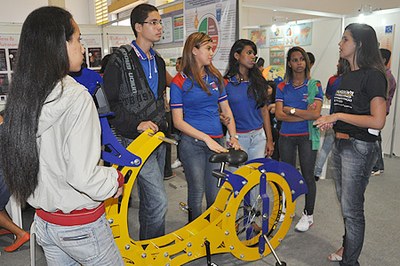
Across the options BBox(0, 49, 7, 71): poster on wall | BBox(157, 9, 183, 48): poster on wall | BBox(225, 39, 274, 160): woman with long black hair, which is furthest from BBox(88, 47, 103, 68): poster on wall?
BBox(225, 39, 274, 160): woman with long black hair

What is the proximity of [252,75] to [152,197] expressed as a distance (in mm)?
1238

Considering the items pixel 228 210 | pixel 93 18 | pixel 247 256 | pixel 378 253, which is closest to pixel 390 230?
pixel 378 253

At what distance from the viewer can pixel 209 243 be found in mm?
2303

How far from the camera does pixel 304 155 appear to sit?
2.94 metres

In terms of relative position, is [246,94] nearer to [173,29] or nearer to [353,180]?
[353,180]

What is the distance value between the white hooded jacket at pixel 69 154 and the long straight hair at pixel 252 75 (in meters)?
1.74

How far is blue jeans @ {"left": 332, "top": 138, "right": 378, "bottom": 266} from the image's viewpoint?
2.11 metres

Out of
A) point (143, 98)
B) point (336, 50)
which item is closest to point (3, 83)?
point (143, 98)

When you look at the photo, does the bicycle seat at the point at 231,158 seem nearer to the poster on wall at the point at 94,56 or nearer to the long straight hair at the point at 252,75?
the long straight hair at the point at 252,75

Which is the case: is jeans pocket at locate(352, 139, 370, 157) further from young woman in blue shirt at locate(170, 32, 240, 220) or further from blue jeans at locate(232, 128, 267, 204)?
blue jeans at locate(232, 128, 267, 204)

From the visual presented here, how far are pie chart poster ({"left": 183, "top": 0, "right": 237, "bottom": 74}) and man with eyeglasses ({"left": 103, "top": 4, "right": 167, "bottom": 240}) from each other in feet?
2.89

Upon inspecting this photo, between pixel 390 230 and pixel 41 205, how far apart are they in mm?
2737

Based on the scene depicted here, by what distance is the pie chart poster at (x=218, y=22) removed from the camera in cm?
304

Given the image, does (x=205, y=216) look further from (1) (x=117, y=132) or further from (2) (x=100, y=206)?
(2) (x=100, y=206)
